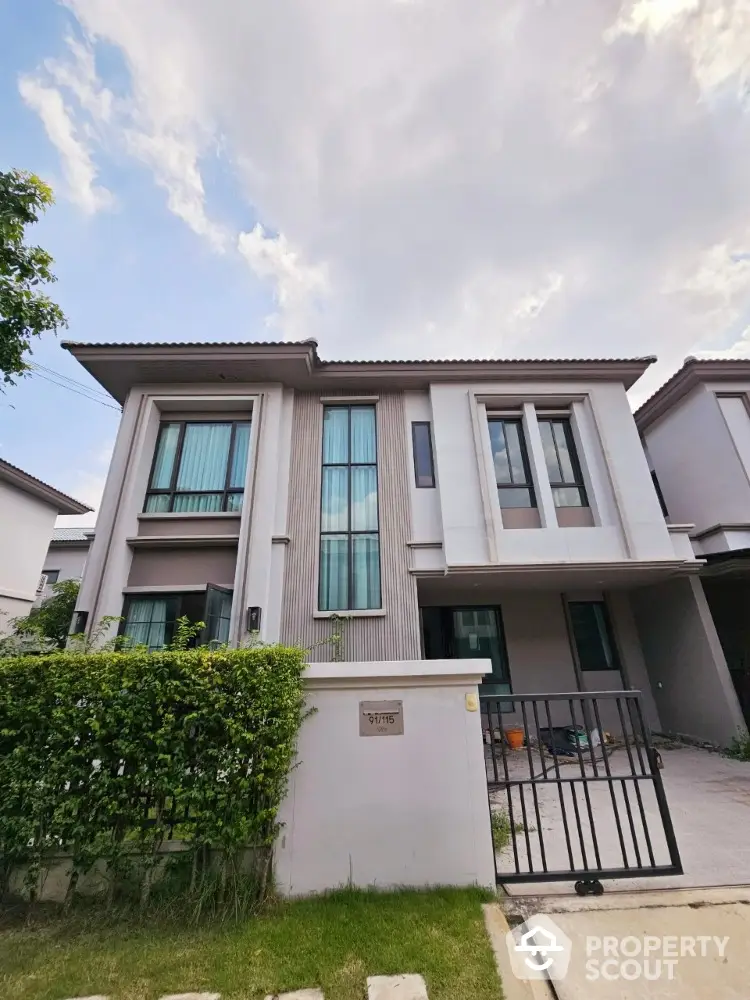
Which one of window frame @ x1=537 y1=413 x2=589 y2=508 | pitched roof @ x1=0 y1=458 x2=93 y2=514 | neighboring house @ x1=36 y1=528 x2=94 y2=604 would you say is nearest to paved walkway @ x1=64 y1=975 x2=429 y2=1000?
window frame @ x1=537 y1=413 x2=589 y2=508

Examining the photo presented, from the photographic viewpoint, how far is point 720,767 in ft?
19.1

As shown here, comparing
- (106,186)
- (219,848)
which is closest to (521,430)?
(219,848)

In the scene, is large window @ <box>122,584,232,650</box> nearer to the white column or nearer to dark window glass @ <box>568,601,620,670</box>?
the white column

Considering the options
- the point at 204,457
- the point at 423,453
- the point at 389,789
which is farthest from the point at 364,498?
the point at 389,789

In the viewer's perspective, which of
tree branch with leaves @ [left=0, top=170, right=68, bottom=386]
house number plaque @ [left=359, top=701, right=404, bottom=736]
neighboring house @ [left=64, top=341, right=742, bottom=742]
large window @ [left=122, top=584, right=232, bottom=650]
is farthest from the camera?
neighboring house @ [left=64, top=341, right=742, bottom=742]

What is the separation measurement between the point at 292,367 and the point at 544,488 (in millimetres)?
5369

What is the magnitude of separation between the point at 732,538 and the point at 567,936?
7.56m

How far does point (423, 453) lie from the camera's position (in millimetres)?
7789

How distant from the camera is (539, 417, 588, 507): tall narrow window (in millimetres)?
7586

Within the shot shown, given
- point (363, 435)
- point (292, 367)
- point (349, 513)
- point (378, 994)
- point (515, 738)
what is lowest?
point (378, 994)

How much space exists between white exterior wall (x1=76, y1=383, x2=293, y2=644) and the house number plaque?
367cm

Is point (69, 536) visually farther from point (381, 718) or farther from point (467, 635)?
point (381, 718)

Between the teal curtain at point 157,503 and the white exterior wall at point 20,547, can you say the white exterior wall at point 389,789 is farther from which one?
the white exterior wall at point 20,547

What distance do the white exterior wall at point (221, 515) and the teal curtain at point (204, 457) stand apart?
0.40 m
